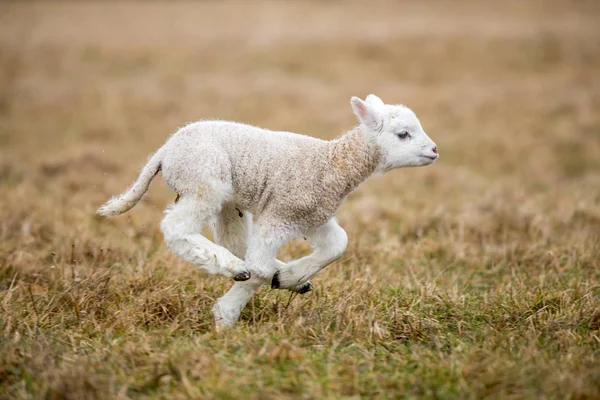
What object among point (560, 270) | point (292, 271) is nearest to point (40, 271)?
point (292, 271)

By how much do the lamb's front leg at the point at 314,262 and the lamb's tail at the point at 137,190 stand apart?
1.28 m

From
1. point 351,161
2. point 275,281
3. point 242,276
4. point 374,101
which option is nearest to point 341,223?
point 374,101

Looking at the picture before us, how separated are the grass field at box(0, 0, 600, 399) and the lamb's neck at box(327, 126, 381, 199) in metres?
1.03

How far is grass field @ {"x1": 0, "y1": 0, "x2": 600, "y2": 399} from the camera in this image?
446 cm

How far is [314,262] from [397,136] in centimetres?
121

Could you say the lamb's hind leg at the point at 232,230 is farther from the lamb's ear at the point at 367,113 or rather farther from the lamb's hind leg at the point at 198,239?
the lamb's ear at the point at 367,113

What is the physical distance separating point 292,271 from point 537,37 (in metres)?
22.5

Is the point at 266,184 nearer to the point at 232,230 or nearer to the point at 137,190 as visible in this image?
the point at 232,230

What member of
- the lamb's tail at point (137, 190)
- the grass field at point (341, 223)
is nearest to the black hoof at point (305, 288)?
the grass field at point (341, 223)

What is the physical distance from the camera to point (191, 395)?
4.07m

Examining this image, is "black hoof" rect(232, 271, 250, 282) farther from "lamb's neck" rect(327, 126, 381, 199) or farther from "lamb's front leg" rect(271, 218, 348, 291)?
"lamb's neck" rect(327, 126, 381, 199)

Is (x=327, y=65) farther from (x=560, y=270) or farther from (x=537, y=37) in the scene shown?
(x=560, y=270)

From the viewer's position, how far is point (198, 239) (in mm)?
5012

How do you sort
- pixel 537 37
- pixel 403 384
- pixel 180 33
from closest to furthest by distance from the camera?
pixel 403 384 < pixel 537 37 < pixel 180 33
